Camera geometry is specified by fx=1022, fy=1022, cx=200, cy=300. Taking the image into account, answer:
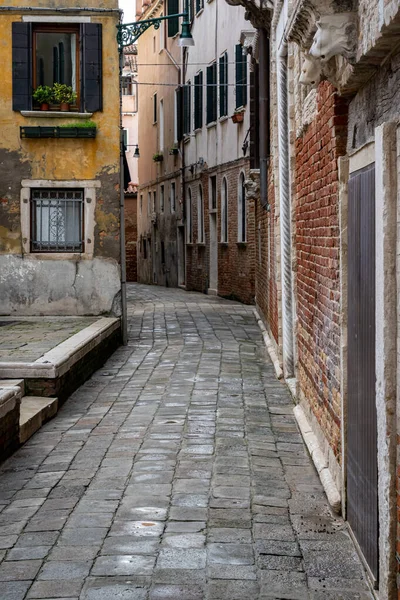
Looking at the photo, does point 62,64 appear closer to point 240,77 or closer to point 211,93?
point 240,77

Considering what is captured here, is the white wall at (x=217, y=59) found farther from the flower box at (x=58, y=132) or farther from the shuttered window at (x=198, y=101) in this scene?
the flower box at (x=58, y=132)

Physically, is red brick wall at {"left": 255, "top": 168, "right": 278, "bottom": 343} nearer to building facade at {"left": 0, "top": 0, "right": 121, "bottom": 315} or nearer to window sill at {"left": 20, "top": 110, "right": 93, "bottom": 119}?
building facade at {"left": 0, "top": 0, "right": 121, "bottom": 315}

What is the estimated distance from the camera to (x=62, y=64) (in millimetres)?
15633

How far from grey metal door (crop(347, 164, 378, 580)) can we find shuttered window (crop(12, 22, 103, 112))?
10794 mm

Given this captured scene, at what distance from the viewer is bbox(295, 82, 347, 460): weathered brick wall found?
236 inches

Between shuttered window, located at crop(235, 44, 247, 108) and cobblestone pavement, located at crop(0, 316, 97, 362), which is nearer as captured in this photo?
cobblestone pavement, located at crop(0, 316, 97, 362)

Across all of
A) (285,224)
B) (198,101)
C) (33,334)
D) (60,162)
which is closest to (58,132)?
(60,162)

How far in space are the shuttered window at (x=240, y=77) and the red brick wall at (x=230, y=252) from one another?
1.36m

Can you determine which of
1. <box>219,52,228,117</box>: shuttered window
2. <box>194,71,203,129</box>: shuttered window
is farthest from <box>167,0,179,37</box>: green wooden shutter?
<box>219,52,228,117</box>: shuttered window

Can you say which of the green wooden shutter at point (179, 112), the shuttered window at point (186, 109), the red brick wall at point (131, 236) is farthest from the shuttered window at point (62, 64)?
the red brick wall at point (131, 236)

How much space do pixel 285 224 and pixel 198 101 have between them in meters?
18.0

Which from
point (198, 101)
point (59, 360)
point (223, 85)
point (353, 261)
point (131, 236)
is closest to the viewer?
point (353, 261)

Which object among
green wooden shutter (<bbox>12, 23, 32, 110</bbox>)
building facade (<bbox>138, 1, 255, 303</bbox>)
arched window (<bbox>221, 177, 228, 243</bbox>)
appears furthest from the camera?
arched window (<bbox>221, 177, 228, 243</bbox>)

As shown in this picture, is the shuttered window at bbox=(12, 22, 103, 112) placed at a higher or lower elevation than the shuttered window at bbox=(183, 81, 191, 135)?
lower
